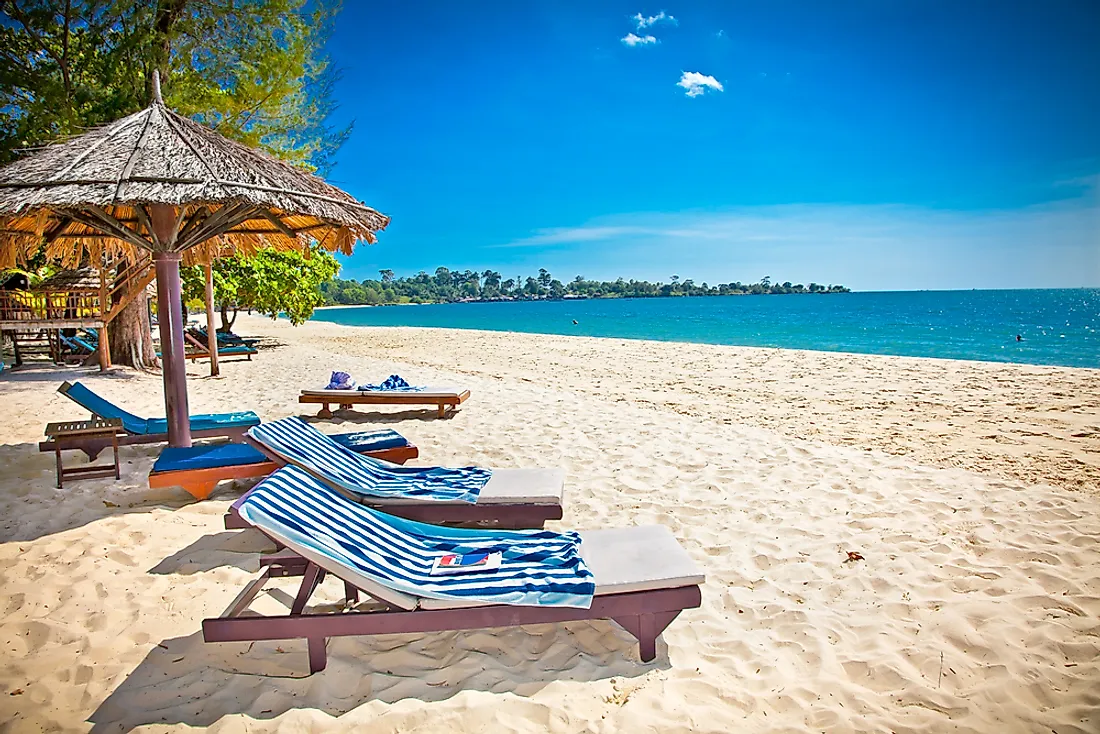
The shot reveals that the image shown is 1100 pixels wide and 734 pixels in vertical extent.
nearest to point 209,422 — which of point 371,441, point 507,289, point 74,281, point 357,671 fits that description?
point 371,441

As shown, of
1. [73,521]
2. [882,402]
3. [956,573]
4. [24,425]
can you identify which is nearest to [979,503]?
[956,573]

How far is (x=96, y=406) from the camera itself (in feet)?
20.4

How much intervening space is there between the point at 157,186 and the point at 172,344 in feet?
4.72

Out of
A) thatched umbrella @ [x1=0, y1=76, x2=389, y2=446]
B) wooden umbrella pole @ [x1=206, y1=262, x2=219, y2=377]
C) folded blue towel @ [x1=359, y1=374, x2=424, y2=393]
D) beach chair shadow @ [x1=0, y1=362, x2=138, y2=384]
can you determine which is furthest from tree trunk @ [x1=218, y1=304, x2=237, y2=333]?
thatched umbrella @ [x1=0, y1=76, x2=389, y2=446]

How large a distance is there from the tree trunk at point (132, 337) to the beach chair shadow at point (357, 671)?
471 inches

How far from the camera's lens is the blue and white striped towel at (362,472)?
411 centimetres

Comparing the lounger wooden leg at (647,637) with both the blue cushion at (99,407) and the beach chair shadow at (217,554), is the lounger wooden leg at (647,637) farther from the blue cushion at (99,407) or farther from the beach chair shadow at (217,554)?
the blue cushion at (99,407)

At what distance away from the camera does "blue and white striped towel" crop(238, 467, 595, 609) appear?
277cm

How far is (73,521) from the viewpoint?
4559mm

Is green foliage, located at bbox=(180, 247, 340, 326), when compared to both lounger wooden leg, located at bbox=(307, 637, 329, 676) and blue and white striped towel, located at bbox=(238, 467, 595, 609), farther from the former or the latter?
lounger wooden leg, located at bbox=(307, 637, 329, 676)

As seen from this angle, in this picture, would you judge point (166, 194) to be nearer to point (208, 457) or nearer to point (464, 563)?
point (208, 457)

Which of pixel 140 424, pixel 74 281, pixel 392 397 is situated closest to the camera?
pixel 140 424

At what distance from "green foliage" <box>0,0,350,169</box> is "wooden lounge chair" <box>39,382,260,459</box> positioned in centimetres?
545

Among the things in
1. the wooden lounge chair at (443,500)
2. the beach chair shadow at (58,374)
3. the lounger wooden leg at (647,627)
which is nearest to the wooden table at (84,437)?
the wooden lounge chair at (443,500)
